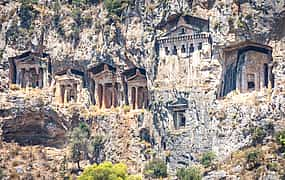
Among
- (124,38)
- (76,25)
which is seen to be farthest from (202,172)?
(76,25)

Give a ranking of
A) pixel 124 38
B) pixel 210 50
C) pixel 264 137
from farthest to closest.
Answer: pixel 124 38
pixel 210 50
pixel 264 137

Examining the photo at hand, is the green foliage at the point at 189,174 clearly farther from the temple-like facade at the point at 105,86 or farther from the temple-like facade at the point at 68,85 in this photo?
the temple-like facade at the point at 68,85

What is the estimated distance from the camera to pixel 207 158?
6444 cm

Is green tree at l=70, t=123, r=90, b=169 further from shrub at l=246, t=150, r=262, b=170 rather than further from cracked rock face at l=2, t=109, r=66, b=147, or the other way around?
shrub at l=246, t=150, r=262, b=170

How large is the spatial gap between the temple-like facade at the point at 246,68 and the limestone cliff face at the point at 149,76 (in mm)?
745

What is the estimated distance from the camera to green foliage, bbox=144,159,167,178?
2628 inches

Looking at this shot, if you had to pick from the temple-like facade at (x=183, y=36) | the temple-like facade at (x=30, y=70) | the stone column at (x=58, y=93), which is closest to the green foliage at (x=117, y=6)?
the temple-like facade at (x=183, y=36)

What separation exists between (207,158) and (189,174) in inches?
102

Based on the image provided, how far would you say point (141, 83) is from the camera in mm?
73375

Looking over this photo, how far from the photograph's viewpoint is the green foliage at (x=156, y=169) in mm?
66750

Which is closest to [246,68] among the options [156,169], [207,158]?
[207,158]

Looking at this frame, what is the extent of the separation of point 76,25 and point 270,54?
19372 mm

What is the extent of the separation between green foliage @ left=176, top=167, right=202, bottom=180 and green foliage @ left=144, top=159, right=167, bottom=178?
7.94 feet

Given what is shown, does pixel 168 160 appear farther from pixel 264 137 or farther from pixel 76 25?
pixel 76 25
